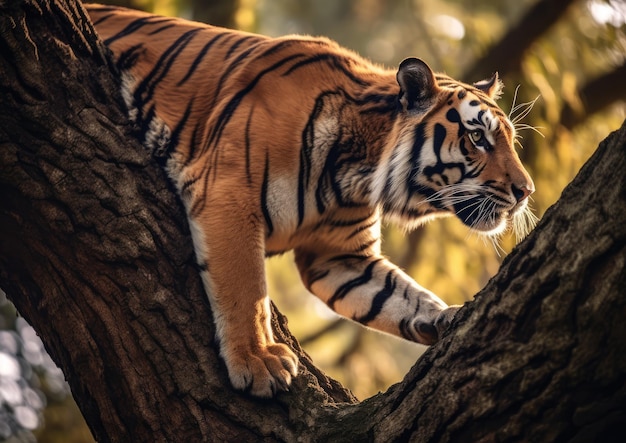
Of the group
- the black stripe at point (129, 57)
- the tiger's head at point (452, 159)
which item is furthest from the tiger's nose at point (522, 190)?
the black stripe at point (129, 57)

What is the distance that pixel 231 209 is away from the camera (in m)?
2.89

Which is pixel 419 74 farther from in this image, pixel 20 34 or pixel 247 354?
pixel 20 34

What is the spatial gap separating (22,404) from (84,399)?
9.83 ft

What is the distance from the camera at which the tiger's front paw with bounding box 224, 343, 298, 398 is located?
→ 2.59m

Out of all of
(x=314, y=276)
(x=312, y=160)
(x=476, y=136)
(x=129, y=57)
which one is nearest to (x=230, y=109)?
(x=312, y=160)

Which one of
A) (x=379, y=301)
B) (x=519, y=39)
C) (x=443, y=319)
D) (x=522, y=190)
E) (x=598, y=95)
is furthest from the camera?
(x=598, y=95)

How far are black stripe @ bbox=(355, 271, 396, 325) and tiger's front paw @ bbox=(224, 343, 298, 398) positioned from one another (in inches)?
22.0

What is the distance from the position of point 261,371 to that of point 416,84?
49.3 inches

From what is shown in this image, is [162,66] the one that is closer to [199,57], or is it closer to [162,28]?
[199,57]

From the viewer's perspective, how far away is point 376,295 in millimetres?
3283

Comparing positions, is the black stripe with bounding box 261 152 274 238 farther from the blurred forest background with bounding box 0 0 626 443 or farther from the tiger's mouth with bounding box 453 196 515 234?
the blurred forest background with bounding box 0 0 626 443

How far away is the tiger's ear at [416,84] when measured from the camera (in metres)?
3.09

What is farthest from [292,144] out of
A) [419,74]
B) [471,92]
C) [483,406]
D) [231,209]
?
[483,406]

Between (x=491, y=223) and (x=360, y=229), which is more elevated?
(x=360, y=229)
